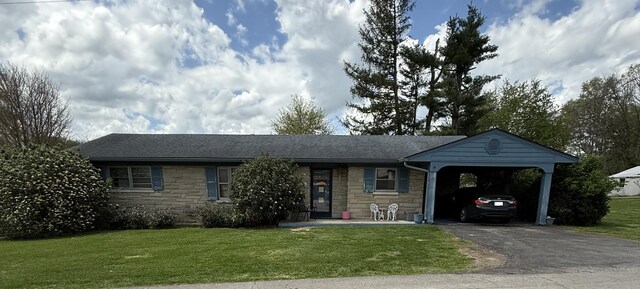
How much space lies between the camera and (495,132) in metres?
10.6

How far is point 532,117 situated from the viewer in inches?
906

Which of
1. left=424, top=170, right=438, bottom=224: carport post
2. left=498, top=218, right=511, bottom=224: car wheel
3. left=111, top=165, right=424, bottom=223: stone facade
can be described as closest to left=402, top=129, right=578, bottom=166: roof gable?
left=424, top=170, right=438, bottom=224: carport post

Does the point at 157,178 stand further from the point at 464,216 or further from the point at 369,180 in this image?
the point at 464,216

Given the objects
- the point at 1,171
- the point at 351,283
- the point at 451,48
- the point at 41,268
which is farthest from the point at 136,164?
the point at 451,48

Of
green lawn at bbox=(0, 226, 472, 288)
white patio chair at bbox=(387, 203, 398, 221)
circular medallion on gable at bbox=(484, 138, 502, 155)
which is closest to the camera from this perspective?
green lawn at bbox=(0, 226, 472, 288)

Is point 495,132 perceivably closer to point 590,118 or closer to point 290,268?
point 290,268

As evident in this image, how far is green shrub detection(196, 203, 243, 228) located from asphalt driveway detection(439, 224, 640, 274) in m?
7.13

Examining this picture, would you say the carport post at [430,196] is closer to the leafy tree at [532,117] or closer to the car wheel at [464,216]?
the car wheel at [464,216]

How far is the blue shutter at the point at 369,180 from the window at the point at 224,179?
5.23m

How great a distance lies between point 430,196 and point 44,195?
12912 millimetres

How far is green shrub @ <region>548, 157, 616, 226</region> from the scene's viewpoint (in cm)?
1085

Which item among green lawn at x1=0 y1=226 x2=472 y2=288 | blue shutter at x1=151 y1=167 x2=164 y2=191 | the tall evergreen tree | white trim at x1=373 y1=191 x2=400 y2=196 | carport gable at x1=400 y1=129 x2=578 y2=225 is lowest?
green lawn at x1=0 y1=226 x2=472 y2=288

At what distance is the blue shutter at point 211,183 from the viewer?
1209 centimetres

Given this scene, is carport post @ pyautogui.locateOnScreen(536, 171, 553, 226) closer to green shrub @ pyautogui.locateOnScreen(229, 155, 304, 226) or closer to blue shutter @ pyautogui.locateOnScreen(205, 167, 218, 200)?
green shrub @ pyautogui.locateOnScreen(229, 155, 304, 226)
